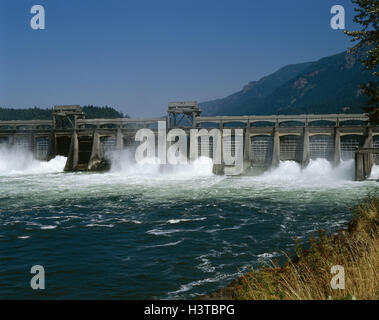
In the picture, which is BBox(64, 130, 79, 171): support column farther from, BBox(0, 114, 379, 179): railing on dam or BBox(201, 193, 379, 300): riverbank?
BBox(201, 193, 379, 300): riverbank

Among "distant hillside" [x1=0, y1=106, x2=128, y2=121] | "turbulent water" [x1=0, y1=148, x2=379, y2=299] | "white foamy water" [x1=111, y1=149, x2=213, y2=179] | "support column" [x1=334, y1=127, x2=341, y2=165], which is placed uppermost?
"distant hillside" [x1=0, y1=106, x2=128, y2=121]

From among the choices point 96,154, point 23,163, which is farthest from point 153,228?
point 23,163

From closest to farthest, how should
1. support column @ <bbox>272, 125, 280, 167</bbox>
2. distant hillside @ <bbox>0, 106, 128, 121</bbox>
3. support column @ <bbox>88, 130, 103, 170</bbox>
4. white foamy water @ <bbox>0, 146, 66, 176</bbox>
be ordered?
support column @ <bbox>272, 125, 280, 167</bbox>, support column @ <bbox>88, 130, 103, 170</bbox>, white foamy water @ <bbox>0, 146, 66, 176</bbox>, distant hillside @ <bbox>0, 106, 128, 121</bbox>

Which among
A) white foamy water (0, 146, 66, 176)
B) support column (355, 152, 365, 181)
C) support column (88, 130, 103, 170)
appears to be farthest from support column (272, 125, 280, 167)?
white foamy water (0, 146, 66, 176)

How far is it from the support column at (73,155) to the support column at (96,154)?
2164 mm

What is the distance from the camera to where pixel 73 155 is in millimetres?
47000

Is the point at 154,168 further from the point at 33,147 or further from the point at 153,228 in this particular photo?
the point at 153,228

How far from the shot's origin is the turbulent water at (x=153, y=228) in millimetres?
11445

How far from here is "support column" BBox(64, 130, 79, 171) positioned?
46.5 m

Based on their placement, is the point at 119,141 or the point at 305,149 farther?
the point at 119,141

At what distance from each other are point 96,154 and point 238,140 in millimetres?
16910
